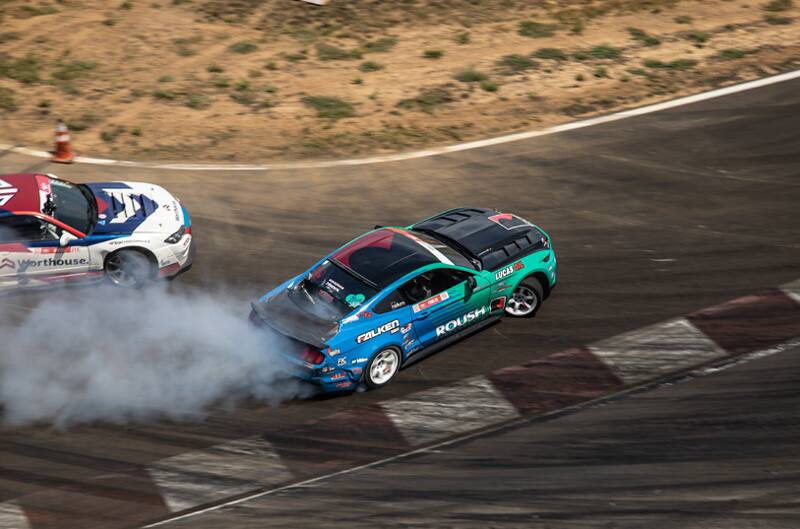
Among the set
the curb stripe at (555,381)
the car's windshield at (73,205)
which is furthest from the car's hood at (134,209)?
the curb stripe at (555,381)

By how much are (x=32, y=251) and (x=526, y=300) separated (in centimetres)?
716

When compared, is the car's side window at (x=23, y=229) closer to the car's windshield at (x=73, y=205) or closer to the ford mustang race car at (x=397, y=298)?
the car's windshield at (x=73, y=205)

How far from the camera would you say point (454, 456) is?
1054 cm

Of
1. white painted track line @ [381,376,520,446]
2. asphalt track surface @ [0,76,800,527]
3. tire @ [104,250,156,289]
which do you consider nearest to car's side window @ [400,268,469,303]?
asphalt track surface @ [0,76,800,527]

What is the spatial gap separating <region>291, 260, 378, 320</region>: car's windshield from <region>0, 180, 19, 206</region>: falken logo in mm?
4684

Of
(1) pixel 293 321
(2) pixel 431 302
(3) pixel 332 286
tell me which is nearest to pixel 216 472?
(1) pixel 293 321

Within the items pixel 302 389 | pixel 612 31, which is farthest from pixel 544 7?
pixel 302 389

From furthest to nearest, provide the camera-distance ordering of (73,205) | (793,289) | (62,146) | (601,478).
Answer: (62,146) → (73,205) → (793,289) → (601,478)

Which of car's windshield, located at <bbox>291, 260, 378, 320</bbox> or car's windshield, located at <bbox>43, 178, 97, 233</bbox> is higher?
car's windshield, located at <bbox>43, 178, 97, 233</bbox>

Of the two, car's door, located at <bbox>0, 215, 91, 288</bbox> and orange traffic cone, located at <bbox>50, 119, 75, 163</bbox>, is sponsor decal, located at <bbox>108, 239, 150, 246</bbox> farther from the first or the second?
orange traffic cone, located at <bbox>50, 119, 75, 163</bbox>

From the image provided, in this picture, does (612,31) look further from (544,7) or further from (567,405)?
(567,405)

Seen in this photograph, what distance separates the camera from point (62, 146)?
56.5ft

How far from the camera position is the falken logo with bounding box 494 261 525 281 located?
477 inches

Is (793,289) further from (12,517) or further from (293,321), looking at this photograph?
(12,517)
